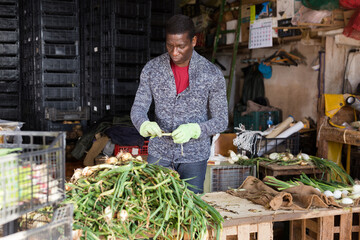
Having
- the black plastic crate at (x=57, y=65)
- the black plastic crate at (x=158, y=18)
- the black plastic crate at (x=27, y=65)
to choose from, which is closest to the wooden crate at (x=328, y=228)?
the black plastic crate at (x=158, y=18)

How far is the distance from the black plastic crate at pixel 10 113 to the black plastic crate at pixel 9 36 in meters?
1.38

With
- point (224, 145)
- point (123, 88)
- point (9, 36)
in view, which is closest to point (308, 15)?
point (224, 145)

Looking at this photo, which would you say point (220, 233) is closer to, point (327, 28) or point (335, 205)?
point (335, 205)

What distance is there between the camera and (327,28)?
230 inches

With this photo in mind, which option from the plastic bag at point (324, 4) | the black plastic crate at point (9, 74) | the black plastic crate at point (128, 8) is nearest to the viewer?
the plastic bag at point (324, 4)

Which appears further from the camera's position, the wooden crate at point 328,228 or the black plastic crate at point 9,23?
the black plastic crate at point 9,23

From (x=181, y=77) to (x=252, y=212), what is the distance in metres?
1.02

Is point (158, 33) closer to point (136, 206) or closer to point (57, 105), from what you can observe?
point (57, 105)

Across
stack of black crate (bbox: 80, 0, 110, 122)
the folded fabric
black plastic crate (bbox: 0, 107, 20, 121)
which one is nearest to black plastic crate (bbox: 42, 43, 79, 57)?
stack of black crate (bbox: 80, 0, 110, 122)

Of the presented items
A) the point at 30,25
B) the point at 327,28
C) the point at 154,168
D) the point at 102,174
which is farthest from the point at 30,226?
the point at 30,25

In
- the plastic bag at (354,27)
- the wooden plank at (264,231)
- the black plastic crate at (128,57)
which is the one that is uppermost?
the plastic bag at (354,27)

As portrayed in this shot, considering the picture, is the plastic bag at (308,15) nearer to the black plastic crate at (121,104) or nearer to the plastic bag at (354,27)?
the plastic bag at (354,27)

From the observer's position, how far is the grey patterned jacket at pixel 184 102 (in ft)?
9.26

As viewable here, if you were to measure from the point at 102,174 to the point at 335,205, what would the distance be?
62.3 inches
